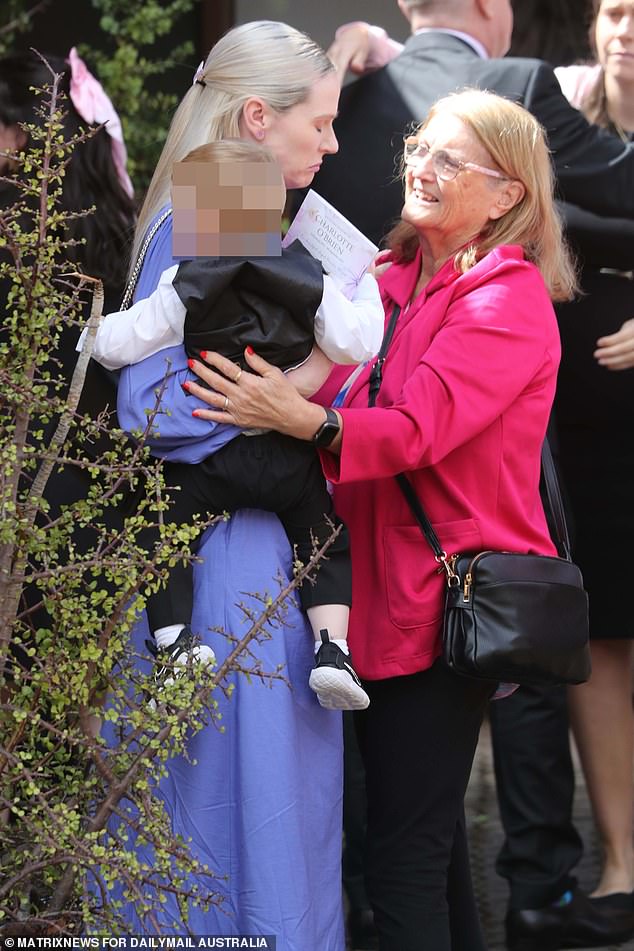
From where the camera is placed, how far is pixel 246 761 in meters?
2.61

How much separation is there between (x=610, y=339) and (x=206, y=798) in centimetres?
160

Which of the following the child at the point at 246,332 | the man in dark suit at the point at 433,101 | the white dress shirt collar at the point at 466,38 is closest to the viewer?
the child at the point at 246,332

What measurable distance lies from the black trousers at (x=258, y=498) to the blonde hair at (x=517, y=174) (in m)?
0.51

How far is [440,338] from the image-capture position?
2699mm

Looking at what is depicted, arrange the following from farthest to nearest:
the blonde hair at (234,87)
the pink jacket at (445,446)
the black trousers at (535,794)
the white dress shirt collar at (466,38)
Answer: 1. the black trousers at (535,794)
2. the white dress shirt collar at (466,38)
3. the blonde hair at (234,87)
4. the pink jacket at (445,446)

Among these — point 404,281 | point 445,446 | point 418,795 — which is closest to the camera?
point 445,446

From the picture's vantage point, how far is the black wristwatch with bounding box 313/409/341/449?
2.62m

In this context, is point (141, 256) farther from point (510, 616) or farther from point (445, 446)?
point (510, 616)

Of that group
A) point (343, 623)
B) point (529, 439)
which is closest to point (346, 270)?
point (529, 439)

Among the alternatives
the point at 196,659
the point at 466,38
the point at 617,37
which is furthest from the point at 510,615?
the point at 617,37

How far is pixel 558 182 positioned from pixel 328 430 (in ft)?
4.17

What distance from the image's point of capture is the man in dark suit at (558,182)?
3553 mm

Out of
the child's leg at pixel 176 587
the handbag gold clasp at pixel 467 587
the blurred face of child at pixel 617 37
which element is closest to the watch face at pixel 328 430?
the child's leg at pixel 176 587

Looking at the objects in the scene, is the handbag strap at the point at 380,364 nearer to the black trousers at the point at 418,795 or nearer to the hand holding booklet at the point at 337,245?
the hand holding booklet at the point at 337,245
